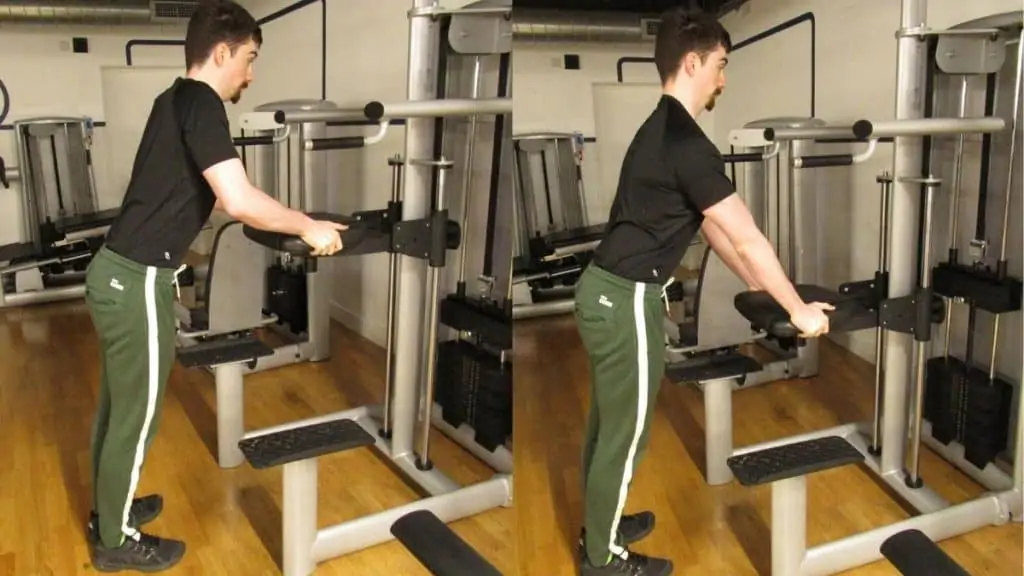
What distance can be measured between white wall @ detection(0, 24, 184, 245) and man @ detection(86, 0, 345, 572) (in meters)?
0.25

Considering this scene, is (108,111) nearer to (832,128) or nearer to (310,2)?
(310,2)

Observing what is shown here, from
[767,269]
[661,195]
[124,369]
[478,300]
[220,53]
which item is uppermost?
[220,53]

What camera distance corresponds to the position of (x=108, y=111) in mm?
2209

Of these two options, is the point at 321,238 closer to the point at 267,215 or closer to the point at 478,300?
the point at 267,215

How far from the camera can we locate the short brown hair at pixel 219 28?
1.90 meters

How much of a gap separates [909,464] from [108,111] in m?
2.32

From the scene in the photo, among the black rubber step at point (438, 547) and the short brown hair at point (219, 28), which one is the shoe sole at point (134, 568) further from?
the short brown hair at point (219, 28)

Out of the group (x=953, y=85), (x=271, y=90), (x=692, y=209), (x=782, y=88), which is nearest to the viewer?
(x=692, y=209)

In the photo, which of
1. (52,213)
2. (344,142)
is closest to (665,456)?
(344,142)

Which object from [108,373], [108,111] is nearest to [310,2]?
[108,111]

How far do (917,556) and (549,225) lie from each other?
4.00 feet

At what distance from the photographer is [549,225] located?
1598mm

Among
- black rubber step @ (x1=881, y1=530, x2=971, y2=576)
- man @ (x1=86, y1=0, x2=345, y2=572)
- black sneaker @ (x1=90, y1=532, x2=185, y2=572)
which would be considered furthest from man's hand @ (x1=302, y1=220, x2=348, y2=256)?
black rubber step @ (x1=881, y1=530, x2=971, y2=576)

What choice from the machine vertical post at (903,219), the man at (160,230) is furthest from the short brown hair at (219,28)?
the machine vertical post at (903,219)
